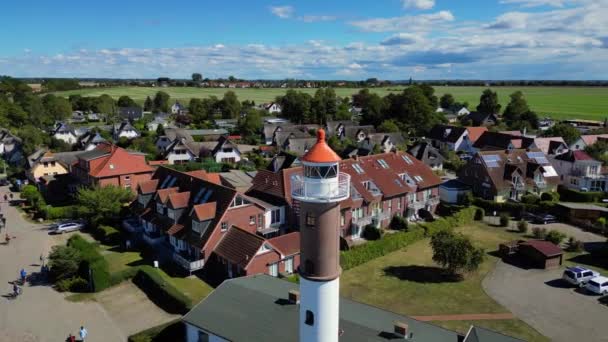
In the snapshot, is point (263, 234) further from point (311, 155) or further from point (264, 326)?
point (311, 155)

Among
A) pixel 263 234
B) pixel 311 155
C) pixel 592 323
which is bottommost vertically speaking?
pixel 592 323

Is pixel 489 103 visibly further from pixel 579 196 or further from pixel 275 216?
pixel 275 216

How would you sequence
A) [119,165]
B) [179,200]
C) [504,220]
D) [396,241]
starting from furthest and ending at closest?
[119,165] → [504,220] → [396,241] → [179,200]

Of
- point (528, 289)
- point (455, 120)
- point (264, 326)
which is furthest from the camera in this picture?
point (455, 120)

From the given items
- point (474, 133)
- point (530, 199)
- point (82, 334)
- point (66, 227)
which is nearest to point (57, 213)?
point (66, 227)

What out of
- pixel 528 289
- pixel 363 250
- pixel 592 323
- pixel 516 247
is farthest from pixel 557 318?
pixel 363 250

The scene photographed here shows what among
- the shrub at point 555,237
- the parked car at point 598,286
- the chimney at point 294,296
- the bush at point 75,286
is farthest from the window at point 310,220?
the shrub at point 555,237

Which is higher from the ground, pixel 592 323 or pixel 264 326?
pixel 264 326

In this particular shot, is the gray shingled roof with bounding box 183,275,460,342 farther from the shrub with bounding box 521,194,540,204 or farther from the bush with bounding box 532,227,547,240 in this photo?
the shrub with bounding box 521,194,540,204
